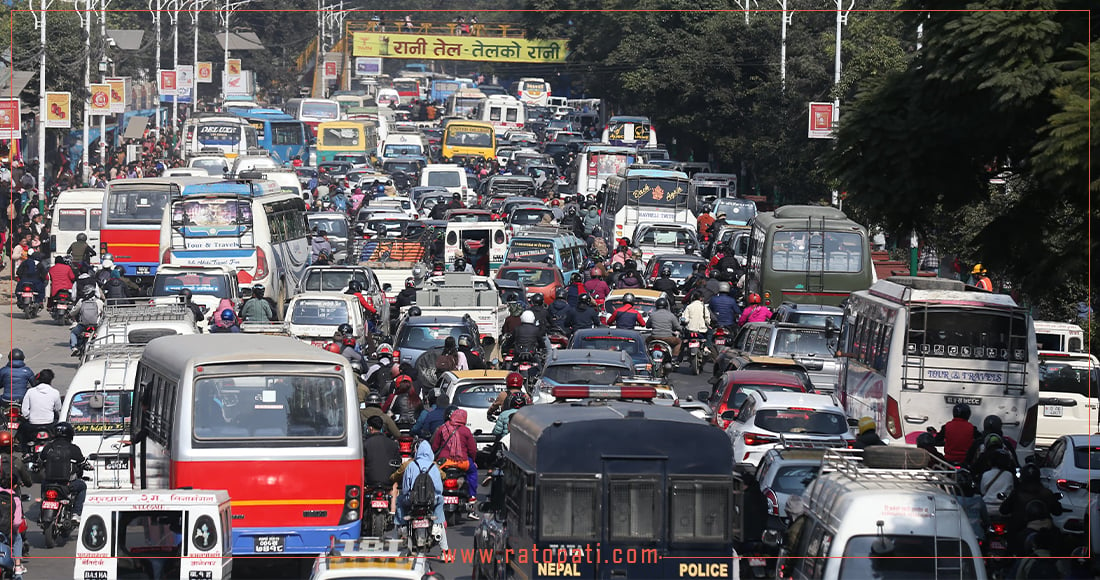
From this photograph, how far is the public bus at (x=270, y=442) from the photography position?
1536 cm

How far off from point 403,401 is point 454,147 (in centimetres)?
5336

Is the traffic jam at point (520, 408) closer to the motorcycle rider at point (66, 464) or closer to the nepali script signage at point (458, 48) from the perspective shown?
the motorcycle rider at point (66, 464)

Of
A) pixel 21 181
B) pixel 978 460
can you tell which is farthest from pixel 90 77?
pixel 978 460

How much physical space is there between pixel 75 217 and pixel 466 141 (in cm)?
3598

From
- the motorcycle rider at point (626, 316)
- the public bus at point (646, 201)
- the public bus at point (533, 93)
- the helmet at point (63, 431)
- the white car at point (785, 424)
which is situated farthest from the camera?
the public bus at point (533, 93)

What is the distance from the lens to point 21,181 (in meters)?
48.3

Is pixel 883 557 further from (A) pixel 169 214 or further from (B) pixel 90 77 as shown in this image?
(B) pixel 90 77

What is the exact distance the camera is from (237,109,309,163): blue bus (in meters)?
74.1

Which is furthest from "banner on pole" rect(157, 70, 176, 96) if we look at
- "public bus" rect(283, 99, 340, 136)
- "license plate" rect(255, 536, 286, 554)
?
"license plate" rect(255, 536, 286, 554)

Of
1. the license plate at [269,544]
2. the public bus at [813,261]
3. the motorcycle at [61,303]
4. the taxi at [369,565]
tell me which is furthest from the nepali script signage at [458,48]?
the taxi at [369,565]

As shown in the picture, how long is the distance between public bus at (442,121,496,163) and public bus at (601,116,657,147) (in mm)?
5255

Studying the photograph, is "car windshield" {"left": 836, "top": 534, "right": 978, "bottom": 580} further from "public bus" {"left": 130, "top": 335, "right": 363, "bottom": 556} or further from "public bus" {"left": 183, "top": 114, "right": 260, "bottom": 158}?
"public bus" {"left": 183, "top": 114, "right": 260, "bottom": 158}

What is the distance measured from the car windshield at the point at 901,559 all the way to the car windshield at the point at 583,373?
34.2 feet

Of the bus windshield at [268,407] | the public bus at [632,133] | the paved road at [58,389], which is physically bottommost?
the paved road at [58,389]
